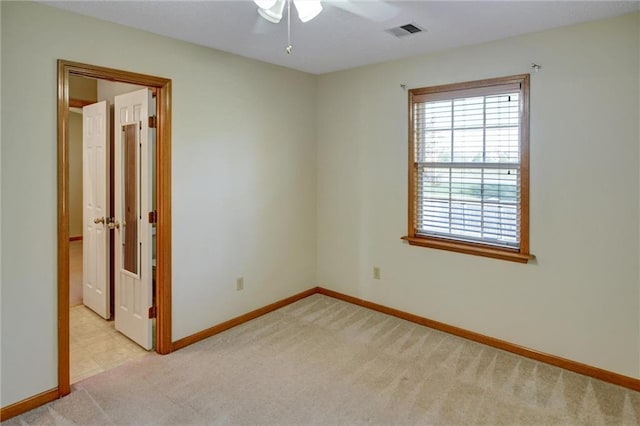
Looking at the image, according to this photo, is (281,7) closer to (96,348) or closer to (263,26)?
(263,26)

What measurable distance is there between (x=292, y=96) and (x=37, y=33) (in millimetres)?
2295

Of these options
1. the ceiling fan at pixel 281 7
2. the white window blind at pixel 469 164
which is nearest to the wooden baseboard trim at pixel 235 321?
the white window blind at pixel 469 164

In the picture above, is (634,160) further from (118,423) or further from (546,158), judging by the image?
(118,423)

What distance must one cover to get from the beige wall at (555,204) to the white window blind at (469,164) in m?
0.14

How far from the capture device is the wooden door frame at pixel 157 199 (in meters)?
2.60

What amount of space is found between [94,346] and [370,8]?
3.30 meters

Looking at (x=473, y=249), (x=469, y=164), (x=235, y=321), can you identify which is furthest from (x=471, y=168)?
(x=235, y=321)

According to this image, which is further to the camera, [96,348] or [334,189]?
[334,189]

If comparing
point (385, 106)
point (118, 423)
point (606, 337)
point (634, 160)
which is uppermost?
point (385, 106)

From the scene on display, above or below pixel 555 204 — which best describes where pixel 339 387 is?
below

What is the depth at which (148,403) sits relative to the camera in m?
2.61

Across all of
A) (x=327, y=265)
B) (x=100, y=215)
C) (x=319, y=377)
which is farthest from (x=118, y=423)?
(x=327, y=265)

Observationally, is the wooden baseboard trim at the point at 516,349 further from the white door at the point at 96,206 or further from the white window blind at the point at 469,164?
the white door at the point at 96,206

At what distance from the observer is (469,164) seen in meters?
3.46
